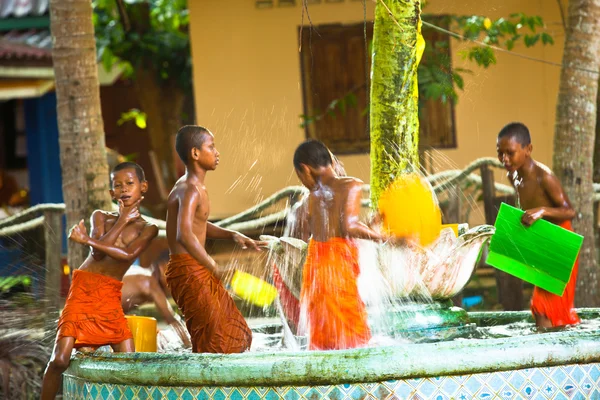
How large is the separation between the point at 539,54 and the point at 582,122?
3.83 m

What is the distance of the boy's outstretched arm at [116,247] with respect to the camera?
477 cm

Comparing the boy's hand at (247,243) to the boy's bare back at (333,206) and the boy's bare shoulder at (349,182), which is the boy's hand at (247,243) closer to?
the boy's bare back at (333,206)

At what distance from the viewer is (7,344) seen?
635cm

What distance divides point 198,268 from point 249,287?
0.31 meters

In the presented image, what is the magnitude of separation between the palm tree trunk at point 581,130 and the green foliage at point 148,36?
24.0 ft

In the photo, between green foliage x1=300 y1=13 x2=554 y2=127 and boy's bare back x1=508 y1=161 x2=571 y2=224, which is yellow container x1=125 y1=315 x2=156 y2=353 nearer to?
boy's bare back x1=508 y1=161 x2=571 y2=224

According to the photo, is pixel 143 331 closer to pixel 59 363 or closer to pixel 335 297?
pixel 59 363

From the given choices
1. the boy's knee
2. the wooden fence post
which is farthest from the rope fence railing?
the boy's knee

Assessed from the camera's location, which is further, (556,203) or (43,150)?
(43,150)

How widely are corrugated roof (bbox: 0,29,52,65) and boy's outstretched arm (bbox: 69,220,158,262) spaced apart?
6874mm

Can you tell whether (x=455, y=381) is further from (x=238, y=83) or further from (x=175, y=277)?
(x=238, y=83)

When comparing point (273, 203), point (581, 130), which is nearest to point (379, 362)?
point (581, 130)

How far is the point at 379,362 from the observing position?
3734 mm

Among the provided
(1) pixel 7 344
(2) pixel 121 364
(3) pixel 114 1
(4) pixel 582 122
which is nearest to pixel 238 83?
(3) pixel 114 1
